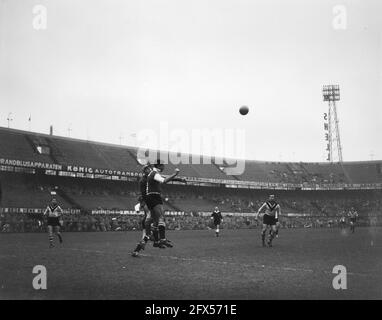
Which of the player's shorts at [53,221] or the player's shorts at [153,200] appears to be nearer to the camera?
the player's shorts at [153,200]

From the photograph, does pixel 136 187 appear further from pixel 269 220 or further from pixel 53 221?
pixel 269 220

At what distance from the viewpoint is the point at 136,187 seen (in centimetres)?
5259

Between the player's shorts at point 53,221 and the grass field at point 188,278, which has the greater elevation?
the player's shorts at point 53,221

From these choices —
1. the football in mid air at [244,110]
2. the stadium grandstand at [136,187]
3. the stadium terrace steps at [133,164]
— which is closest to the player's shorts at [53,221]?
the football in mid air at [244,110]

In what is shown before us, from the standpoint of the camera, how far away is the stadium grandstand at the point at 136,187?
40.6 meters

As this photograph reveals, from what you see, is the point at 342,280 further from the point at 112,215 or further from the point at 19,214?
the point at 112,215

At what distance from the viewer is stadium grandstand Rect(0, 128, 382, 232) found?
40562mm

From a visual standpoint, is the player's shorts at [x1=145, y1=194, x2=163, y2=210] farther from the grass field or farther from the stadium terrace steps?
the stadium terrace steps

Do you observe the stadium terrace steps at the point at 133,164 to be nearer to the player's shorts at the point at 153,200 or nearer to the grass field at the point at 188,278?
the player's shorts at the point at 153,200

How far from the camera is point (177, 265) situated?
35.0ft

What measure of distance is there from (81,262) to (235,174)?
51886 mm

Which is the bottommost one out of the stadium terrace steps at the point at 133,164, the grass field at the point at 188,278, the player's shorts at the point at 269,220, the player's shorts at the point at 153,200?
the grass field at the point at 188,278

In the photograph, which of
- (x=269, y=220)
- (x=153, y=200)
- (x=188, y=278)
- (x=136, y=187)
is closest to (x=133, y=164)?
(x=136, y=187)
